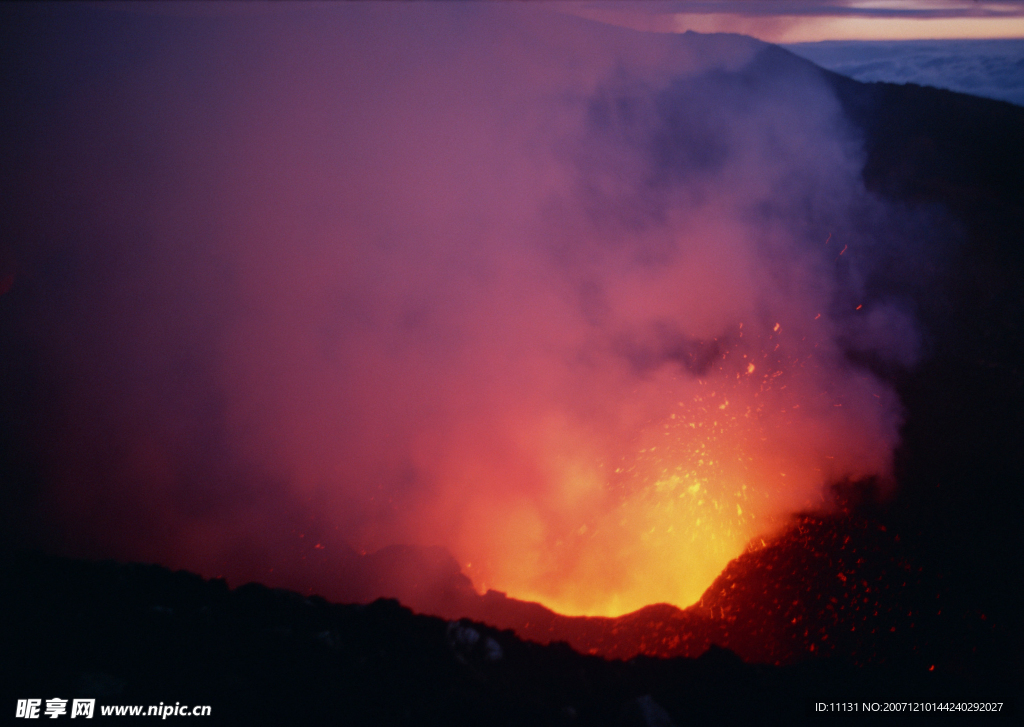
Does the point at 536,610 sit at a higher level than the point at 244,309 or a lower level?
lower

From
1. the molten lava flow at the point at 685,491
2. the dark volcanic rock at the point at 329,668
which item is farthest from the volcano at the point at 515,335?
the dark volcanic rock at the point at 329,668

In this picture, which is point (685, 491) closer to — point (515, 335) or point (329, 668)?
point (515, 335)

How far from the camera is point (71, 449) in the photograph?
22.3 ft

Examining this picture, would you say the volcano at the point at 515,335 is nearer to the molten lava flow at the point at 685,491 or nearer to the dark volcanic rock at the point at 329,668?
the molten lava flow at the point at 685,491

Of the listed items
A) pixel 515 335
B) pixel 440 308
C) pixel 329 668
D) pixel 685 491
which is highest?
pixel 440 308

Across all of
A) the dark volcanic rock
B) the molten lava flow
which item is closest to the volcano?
the molten lava flow

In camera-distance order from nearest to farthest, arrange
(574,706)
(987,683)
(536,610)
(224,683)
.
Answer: (224,683), (574,706), (987,683), (536,610)

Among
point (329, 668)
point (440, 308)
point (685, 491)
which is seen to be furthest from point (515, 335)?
point (329, 668)

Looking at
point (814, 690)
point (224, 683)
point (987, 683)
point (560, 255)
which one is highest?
point (560, 255)

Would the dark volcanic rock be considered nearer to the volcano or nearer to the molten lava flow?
the volcano

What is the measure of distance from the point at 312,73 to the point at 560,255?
16.1ft

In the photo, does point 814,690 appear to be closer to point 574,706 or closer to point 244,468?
point 574,706

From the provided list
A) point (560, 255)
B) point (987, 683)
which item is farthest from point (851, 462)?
point (560, 255)

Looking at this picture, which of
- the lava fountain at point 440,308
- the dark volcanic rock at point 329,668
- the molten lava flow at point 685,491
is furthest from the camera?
the lava fountain at point 440,308
